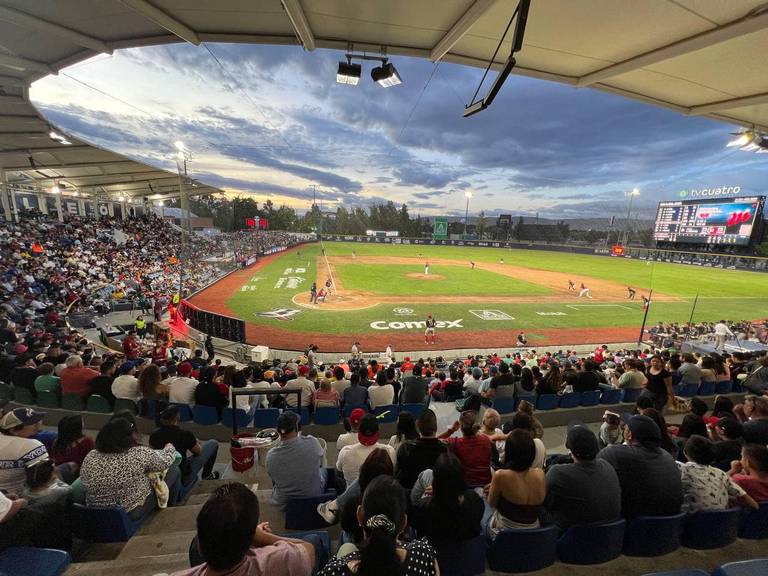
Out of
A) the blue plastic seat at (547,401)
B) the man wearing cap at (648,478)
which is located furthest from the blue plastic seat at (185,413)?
the blue plastic seat at (547,401)

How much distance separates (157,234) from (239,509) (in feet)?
180

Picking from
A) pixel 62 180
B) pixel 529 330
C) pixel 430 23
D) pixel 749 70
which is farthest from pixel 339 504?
pixel 62 180

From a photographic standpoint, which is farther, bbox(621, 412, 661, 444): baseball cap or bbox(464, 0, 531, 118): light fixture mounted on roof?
bbox(464, 0, 531, 118): light fixture mounted on roof

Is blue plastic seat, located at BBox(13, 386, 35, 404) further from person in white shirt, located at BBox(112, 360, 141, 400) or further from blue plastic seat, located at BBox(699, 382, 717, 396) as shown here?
blue plastic seat, located at BBox(699, 382, 717, 396)

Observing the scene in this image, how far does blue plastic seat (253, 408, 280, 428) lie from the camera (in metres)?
6.96

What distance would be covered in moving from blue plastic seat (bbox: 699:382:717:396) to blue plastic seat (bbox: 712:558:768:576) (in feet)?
28.7

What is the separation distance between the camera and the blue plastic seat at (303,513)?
3.56 meters

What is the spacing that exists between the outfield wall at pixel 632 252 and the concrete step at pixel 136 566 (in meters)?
65.7

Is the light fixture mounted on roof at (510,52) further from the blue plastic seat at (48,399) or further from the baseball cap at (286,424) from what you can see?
the blue plastic seat at (48,399)

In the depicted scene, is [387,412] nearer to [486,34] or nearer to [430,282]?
[486,34]

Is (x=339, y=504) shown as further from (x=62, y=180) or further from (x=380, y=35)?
(x=62, y=180)

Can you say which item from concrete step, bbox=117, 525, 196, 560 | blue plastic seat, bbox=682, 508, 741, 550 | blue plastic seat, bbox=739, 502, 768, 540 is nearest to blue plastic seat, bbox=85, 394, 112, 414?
concrete step, bbox=117, 525, 196, 560

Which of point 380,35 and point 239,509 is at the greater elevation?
point 380,35

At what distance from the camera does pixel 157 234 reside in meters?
47.1
